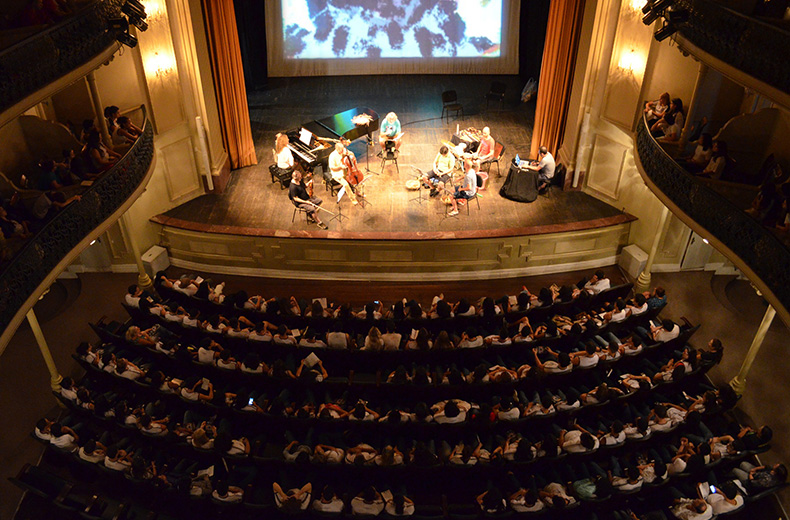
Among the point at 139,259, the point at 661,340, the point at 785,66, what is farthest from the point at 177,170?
the point at 785,66

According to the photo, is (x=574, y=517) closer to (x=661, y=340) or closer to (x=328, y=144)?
(x=661, y=340)

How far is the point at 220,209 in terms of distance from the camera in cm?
1184

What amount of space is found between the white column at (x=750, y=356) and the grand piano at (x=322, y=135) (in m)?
7.92

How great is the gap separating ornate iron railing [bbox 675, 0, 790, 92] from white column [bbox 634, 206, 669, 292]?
128 inches

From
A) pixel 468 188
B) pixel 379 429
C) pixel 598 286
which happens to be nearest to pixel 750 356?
pixel 598 286

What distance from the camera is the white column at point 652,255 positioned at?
34.3ft

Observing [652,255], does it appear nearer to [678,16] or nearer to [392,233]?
[678,16]

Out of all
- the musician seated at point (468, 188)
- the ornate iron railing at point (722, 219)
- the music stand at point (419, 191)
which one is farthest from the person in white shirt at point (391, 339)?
the ornate iron railing at point (722, 219)

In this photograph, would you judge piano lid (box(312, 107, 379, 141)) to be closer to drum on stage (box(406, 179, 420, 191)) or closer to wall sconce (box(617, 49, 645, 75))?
drum on stage (box(406, 179, 420, 191))

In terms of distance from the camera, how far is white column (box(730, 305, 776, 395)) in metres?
8.62

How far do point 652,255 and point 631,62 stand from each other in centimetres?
328

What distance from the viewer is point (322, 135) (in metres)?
12.8

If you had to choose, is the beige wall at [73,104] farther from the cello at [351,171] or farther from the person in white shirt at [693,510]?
the person in white shirt at [693,510]

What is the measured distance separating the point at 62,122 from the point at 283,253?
4.21 m
